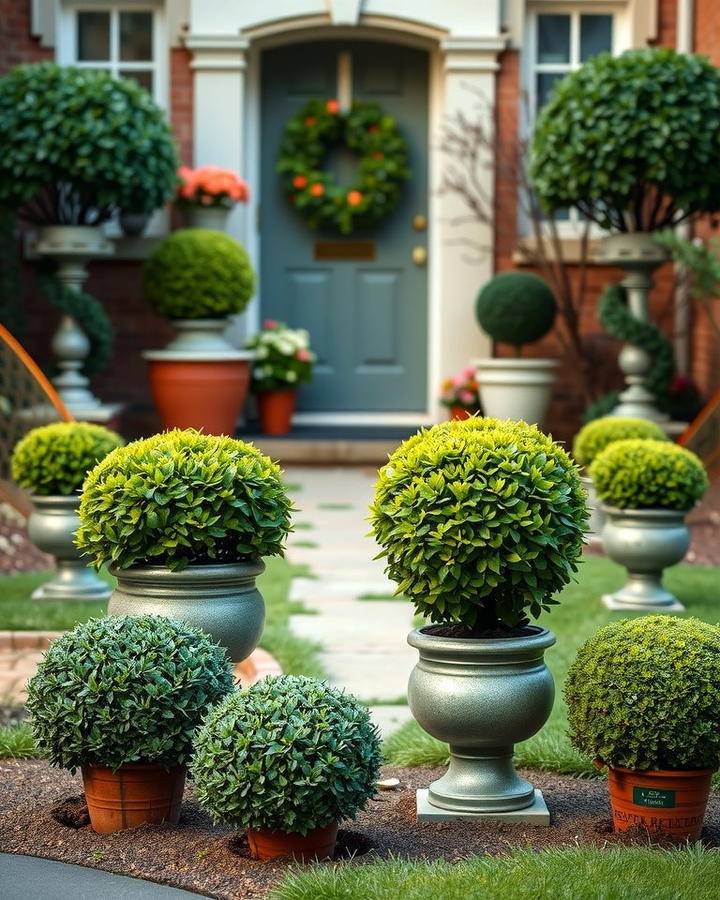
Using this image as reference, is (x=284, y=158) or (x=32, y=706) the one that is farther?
(x=284, y=158)

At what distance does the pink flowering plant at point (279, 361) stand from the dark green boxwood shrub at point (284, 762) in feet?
25.5

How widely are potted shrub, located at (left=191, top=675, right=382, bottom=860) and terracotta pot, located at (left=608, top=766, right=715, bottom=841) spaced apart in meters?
0.65

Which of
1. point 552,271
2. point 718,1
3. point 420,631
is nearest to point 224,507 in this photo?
point 420,631

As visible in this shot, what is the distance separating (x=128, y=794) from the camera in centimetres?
376

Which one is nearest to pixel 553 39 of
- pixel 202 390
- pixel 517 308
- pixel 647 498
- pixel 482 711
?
pixel 517 308

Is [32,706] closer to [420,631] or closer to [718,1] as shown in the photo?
[420,631]

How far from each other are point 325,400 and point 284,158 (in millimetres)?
1931

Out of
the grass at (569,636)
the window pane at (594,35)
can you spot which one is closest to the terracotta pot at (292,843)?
the grass at (569,636)

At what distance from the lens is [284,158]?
38.8 ft

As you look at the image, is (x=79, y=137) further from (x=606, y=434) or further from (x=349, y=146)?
(x=606, y=434)

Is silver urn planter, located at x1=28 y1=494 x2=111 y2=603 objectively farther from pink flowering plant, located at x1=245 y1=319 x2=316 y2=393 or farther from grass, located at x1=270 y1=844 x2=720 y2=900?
pink flowering plant, located at x1=245 y1=319 x2=316 y2=393

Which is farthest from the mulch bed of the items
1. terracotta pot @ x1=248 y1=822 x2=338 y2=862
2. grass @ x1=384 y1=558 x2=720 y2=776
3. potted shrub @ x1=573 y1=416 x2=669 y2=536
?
potted shrub @ x1=573 y1=416 x2=669 y2=536

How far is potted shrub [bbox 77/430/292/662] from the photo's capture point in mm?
4207

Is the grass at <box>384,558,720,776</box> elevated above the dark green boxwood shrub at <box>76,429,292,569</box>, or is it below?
below
